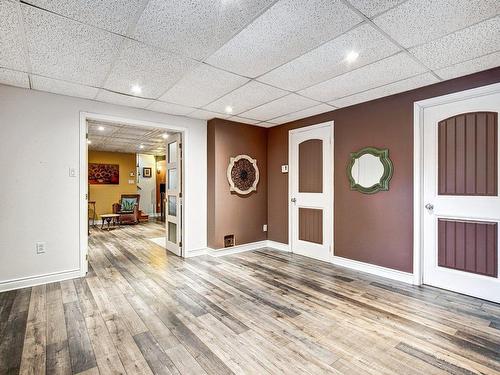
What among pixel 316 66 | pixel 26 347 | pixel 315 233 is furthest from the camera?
pixel 315 233

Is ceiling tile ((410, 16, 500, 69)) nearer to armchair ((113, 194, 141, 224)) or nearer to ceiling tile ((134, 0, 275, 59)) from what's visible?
ceiling tile ((134, 0, 275, 59))

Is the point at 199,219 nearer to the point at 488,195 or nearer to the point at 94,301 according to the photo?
the point at 94,301

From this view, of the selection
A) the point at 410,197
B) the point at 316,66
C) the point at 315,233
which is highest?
the point at 316,66

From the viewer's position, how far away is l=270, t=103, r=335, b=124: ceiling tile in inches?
157

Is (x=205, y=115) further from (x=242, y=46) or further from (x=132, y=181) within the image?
(x=132, y=181)

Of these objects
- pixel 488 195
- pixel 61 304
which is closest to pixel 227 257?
pixel 61 304

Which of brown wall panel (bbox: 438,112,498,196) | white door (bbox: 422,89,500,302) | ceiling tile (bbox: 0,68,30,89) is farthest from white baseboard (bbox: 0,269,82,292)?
brown wall panel (bbox: 438,112,498,196)

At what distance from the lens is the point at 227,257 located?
4512 mm

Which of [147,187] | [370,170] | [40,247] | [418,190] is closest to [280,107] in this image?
[370,170]

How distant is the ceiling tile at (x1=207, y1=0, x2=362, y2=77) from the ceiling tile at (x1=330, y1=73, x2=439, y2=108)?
1403mm

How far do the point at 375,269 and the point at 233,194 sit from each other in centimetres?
255

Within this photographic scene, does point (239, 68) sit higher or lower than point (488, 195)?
higher

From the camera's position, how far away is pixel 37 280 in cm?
324

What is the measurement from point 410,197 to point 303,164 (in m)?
1.81
